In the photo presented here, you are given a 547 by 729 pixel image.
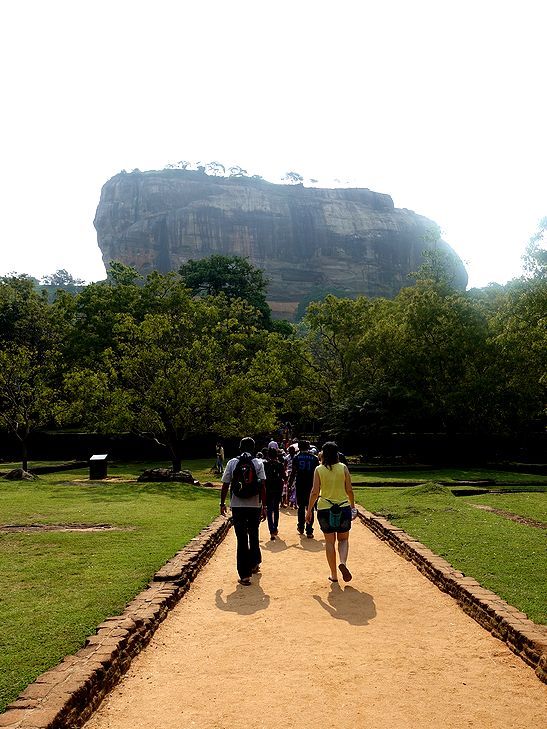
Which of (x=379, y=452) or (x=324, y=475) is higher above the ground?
(x=324, y=475)

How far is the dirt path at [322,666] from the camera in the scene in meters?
4.11

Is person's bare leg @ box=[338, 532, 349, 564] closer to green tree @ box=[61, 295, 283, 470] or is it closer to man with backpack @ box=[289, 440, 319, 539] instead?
man with backpack @ box=[289, 440, 319, 539]

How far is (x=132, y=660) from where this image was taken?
5141 mm

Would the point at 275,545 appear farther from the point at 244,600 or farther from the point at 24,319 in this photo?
the point at 24,319

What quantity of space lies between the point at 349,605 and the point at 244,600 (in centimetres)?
126

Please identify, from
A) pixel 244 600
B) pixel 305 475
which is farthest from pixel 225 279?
pixel 244 600

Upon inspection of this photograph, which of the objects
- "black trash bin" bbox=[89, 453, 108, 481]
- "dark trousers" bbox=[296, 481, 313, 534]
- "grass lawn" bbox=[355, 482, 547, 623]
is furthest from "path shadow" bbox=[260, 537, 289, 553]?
"black trash bin" bbox=[89, 453, 108, 481]

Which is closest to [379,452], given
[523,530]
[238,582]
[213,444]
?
[213,444]

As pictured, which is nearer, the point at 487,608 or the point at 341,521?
the point at 487,608

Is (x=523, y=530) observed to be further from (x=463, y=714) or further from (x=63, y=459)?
(x=63, y=459)

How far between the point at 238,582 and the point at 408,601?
228 cm

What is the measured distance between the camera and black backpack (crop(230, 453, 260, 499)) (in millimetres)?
7680

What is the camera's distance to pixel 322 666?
16.1 ft

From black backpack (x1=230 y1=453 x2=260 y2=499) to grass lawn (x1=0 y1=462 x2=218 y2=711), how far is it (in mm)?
1549
